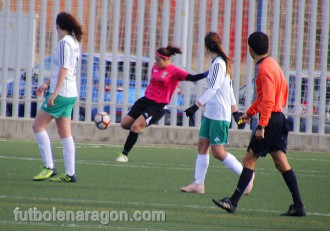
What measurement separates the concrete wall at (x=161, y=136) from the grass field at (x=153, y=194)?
336 cm

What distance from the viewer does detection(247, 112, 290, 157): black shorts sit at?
9664 millimetres

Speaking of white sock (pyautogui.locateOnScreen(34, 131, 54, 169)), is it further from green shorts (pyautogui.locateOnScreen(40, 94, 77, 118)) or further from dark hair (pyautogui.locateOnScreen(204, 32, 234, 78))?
dark hair (pyautogui.locateOnScreen(204, 32, 234, 78))

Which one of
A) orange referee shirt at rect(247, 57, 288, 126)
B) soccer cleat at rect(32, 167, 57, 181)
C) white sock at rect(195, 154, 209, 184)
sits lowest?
soccer cleat at rect(32, 167, 57, 181)

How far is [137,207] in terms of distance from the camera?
967 cm

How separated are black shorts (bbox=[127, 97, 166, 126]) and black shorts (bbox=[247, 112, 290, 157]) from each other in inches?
245

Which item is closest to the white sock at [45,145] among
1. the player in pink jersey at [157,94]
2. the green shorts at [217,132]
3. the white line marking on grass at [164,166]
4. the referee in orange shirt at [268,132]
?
the green shorts at [217,132]

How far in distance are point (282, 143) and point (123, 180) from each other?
3.09 metres

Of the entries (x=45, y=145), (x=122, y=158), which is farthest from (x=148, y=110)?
(x=45, y=145)

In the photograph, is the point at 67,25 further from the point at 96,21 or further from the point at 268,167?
the point at 96,21

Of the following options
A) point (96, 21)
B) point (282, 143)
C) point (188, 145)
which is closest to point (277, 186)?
point (282, 143)

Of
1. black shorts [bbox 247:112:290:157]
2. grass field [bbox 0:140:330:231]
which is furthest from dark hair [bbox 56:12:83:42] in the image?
black shorts [bbox 247:112:290:157]

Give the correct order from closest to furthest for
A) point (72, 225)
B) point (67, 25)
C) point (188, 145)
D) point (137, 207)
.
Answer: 1. point (72, 225)
2. point (137, 207)
3. point (67, 25)
4. point (188, 145)

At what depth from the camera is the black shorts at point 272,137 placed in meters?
9.66

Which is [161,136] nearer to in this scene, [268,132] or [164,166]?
[164,166]
